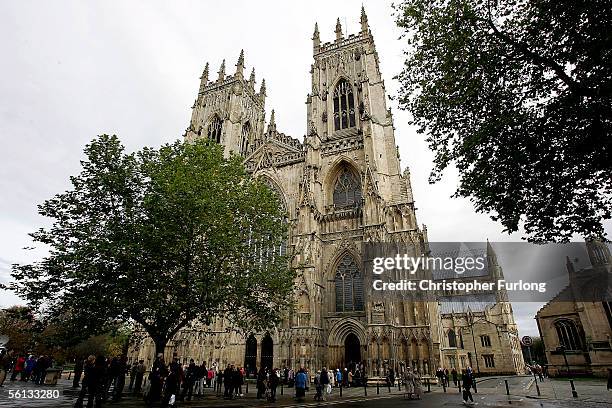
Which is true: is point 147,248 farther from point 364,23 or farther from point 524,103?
point 364,23

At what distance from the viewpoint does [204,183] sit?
14.1m

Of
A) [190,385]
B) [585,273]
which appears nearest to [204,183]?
[190,385]

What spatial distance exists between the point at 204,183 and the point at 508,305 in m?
59.6

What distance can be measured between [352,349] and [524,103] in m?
20.9

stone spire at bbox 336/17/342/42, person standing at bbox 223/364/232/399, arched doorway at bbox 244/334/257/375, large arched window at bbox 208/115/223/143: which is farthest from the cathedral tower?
person standing at bbox 223/364/232/399

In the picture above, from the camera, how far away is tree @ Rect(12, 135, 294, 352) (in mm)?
12094

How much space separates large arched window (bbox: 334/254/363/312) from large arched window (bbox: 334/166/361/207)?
5.16 metres

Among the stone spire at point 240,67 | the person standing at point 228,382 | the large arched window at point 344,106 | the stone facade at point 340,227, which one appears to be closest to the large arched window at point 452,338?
the stone facade at point 340,227

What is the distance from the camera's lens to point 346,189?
1172 inches

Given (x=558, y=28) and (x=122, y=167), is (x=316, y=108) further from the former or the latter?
(x=558, y=28)

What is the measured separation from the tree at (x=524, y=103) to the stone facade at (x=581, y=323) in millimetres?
28111

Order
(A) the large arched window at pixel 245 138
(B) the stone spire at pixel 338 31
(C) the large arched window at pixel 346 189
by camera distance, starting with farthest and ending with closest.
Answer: (A) the large arched window at pixel 245 138
(B) the stone spire at pixel 338 31
(C) the large arched window at pixel 346 189

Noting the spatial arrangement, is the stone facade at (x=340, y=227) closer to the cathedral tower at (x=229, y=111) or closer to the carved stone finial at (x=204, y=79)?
the cathedral tower at (x=229, y=111)

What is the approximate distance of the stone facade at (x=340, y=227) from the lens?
2217 centimetres
